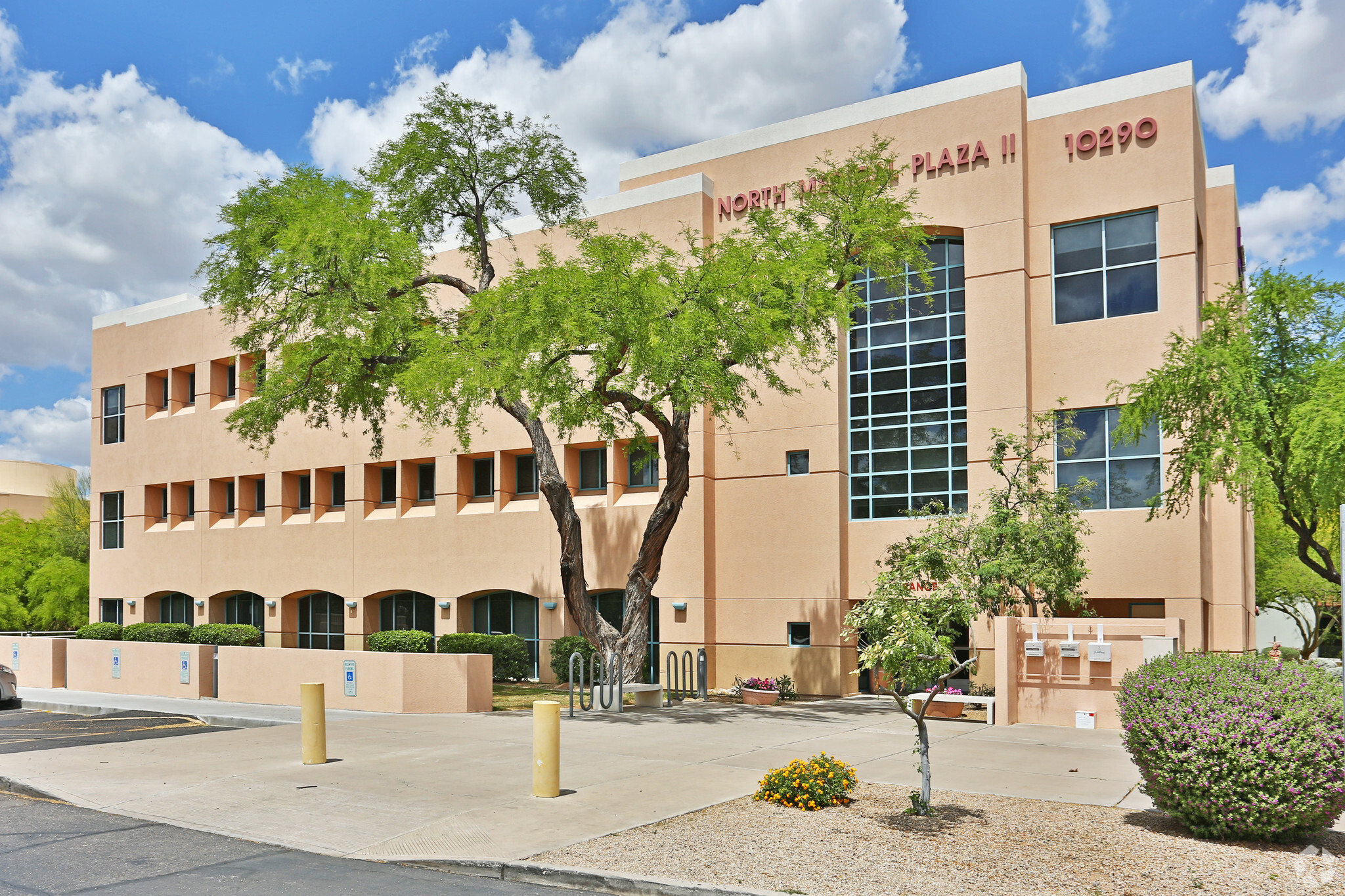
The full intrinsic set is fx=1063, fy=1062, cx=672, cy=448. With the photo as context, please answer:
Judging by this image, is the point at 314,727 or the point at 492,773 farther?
the point at 314,727

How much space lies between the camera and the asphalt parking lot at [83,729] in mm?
17031

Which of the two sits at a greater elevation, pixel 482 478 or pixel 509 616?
pixel 482 478

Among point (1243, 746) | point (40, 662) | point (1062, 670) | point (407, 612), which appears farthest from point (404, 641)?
point (1243, 746)

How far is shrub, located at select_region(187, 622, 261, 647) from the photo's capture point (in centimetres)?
3350

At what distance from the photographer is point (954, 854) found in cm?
888

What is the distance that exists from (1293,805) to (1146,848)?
3.93ft

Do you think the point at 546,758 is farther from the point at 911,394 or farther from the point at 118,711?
the point at 911,394

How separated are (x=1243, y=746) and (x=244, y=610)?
3340 cm

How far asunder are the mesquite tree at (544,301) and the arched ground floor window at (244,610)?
12864 millimetres

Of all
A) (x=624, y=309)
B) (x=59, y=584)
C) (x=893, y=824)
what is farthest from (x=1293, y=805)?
(x=59, y=584)

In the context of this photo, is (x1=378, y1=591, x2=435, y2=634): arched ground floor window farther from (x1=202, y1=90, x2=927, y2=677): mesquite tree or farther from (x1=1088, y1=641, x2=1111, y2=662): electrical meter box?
(x1=1088, y1=641, x2=1111, y2=662): electrical meter box

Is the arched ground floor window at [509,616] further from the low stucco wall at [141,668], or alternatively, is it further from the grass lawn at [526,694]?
the low stucco wall at [141,668]

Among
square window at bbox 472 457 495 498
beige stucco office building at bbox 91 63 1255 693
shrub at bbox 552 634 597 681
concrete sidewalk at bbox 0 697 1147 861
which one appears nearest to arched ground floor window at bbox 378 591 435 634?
beige stucco office building at bbox 91 63 1255 693

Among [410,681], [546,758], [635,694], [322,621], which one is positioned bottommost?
[635,694]
